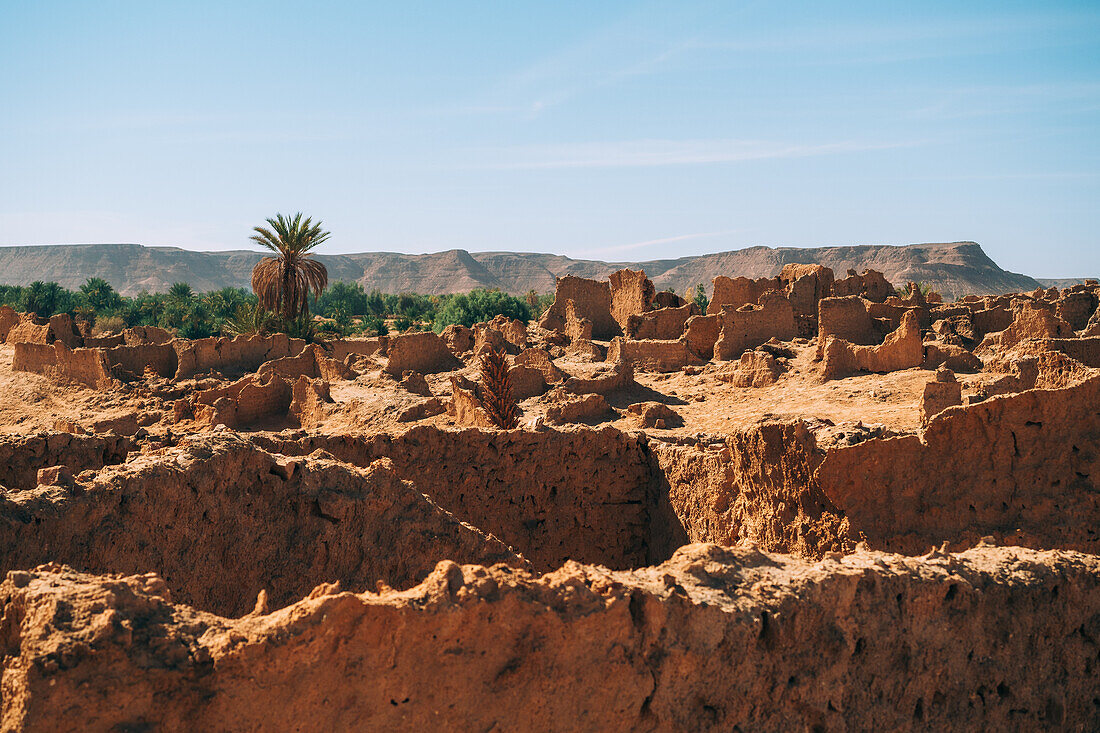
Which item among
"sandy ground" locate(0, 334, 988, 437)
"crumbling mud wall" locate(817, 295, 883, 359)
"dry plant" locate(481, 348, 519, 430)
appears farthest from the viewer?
"crumbling mud wall" locate(817, 295, 883, 359)

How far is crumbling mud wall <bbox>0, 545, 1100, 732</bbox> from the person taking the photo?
3.05 metres

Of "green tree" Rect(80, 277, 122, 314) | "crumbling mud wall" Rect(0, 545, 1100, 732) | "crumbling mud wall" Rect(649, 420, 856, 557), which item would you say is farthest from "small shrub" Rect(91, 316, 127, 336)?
"crumbling mud wall" Rect(0, 545, 1100, 732)

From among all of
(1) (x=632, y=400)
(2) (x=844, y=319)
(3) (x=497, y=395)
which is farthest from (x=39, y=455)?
(2) (x=844, y=319)

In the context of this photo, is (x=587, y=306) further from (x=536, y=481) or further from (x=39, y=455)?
(x=39, y=455)

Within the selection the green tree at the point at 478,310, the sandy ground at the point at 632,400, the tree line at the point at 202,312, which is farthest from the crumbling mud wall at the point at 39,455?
the green tree at the point at 478,310

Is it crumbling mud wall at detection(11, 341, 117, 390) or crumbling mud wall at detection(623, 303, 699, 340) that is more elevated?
crumbling mud wall at detection(623, 303, 699, 340)

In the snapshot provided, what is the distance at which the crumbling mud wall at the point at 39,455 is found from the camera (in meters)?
6.64

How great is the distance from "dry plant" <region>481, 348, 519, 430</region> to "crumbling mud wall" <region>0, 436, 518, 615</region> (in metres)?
9.11

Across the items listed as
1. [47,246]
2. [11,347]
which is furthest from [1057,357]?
[47,246]

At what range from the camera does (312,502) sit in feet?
17.9

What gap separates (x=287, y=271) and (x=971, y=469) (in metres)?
28.5

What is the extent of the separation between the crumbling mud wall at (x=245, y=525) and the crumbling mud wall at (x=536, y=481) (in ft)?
6.89

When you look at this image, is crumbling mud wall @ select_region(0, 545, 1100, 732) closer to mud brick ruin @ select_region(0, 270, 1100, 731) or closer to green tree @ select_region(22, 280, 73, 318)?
mud brick ruin @ select_region(0, 270, 1100, 731)

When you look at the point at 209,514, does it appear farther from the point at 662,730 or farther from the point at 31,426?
the point at 31,426
